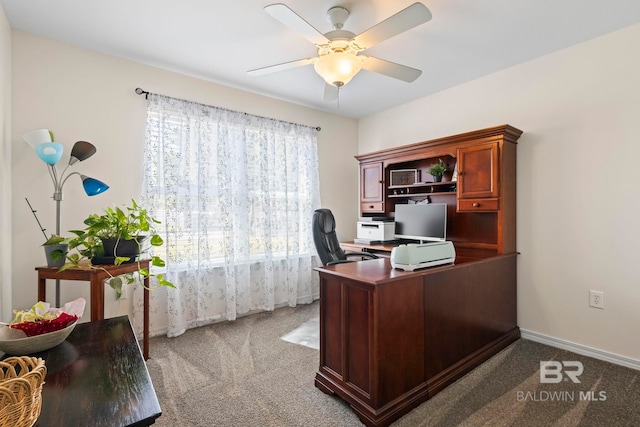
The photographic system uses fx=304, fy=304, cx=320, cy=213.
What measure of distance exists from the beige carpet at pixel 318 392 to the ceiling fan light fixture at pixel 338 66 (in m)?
2.13

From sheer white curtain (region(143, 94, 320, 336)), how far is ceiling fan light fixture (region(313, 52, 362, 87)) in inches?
63.7

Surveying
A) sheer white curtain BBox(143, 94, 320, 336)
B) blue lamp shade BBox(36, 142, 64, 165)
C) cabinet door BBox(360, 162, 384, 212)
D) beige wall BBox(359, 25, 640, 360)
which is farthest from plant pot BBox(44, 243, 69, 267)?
beige wall BBox(359, 25, 640, 360)

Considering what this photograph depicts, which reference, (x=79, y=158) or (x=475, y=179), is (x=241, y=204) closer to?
(x=79, y=158)

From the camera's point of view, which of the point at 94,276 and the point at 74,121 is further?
the point at 74,121

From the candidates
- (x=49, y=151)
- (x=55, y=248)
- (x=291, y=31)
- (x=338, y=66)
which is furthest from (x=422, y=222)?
(x=49, y=151)

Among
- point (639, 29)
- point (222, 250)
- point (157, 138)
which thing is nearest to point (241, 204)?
point (222, 250)

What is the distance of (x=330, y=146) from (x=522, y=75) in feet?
7.62

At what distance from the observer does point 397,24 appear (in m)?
1.72

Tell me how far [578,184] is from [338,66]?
2273mm

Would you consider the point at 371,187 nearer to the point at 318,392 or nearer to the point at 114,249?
the point at 318,392

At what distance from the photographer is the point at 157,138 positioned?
2.94 meters

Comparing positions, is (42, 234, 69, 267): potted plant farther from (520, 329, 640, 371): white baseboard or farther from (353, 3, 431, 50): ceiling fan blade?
(520, 329, 640, 371): white baseboard

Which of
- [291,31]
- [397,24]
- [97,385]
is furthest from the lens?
[291,31]

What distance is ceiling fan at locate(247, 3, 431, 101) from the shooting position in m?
1.67
